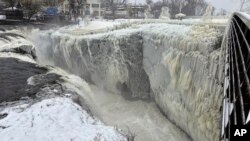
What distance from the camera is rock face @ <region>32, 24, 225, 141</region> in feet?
30.3

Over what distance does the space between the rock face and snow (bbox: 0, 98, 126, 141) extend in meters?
2.95

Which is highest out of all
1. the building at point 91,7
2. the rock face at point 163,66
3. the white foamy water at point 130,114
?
the building at point 91,7

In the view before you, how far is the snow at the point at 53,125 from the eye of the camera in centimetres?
646

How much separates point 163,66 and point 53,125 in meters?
7.29

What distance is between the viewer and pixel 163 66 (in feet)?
44.2

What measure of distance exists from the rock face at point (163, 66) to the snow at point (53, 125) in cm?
295

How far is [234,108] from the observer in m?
3.37

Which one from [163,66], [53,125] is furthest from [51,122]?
[163,66]

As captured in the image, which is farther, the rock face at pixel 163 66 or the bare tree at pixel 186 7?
the bare tree at pixel 186 7

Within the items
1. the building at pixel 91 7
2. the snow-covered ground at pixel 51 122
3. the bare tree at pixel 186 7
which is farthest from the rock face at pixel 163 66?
the building at pixel 91 7

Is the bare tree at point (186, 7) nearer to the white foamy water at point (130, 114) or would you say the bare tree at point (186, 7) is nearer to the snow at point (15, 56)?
the white foamy water at point (130, 114)

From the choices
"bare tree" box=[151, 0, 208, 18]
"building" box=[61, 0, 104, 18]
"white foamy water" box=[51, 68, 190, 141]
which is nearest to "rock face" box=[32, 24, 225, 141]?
"white foamy water" box=[51, 68, 190, 141]

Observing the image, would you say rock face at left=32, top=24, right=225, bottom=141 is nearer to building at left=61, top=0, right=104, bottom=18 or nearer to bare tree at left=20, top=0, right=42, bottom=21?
bare tree at left=20, top=0, right=42, bottom=21

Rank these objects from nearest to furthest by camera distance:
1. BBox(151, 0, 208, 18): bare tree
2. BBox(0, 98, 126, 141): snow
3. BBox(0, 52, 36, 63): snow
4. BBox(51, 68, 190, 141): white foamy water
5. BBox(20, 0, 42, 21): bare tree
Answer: BBox(0, 98, 126, 141): snow
BBox(51, 68, 190, 141): white foamy water
BBox(0, 52, 36, 63): snow
BBox(20, 0, 42, 21): bare tree
BBox(151, 0, 208, 18): bare tree
